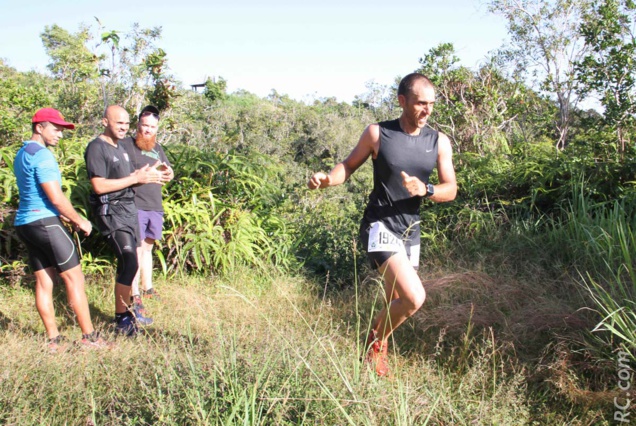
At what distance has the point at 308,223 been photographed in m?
6.91

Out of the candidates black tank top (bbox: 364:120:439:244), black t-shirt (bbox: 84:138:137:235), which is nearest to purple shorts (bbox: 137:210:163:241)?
black t-shirt (bbox: 84:138:137:235)

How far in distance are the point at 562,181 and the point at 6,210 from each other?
563 cm

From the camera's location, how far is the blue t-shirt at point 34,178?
12.9 ft

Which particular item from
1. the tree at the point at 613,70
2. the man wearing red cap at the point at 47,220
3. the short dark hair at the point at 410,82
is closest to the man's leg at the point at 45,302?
the man wearing red cap at the point at 47,220

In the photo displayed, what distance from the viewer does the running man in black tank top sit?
347cm

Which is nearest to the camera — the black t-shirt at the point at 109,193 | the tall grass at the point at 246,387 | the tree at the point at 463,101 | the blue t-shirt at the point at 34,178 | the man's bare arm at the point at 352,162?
the tall grass at the point at 246,387

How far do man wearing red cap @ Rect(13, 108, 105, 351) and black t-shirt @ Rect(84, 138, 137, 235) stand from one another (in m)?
0.34

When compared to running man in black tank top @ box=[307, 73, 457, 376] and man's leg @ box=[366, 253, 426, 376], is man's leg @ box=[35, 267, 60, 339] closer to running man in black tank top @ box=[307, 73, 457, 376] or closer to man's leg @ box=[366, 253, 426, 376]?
running man in black tank top @ box=[307, 73, 457, 376]

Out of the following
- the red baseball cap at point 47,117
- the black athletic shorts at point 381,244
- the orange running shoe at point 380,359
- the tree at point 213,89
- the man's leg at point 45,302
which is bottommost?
the orange running shoe at point 380,359

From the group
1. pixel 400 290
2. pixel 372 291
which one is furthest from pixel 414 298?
pixel 372 291

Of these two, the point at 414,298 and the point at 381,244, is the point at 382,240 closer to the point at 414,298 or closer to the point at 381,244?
the point at 381,244

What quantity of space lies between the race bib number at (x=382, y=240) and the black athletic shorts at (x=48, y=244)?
2278 millimetres

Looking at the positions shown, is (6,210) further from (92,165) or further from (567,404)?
(567,404)

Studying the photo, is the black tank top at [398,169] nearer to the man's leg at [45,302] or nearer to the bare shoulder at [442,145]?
the bare shoulder at [442,145]
